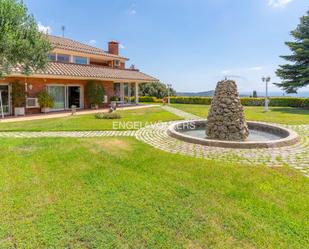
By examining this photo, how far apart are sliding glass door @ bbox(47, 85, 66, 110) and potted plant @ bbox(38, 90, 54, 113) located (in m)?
1.41

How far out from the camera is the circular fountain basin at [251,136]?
8.48m

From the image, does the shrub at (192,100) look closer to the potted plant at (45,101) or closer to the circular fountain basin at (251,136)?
the potted plant at (45,101)

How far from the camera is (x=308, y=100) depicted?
30719 millimetres

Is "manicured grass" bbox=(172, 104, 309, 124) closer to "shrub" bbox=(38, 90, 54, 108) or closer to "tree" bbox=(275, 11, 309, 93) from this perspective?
"tree" bbox=(275, 11, 309, 93)

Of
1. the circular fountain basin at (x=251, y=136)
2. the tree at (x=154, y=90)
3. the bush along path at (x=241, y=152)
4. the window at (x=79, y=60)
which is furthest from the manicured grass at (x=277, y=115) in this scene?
the tree at (x=154, y=90)

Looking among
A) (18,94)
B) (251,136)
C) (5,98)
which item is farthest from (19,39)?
(5,98)

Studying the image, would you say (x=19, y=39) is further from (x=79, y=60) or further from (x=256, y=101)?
(x=256, y=101)

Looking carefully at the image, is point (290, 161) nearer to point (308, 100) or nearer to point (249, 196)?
point (249, 196)

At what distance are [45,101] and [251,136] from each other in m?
16.6

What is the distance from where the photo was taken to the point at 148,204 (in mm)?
4336

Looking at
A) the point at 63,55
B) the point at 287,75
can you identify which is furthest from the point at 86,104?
the point at 287,75

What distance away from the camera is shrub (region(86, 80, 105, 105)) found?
23.8 meters

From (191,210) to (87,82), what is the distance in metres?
22.0

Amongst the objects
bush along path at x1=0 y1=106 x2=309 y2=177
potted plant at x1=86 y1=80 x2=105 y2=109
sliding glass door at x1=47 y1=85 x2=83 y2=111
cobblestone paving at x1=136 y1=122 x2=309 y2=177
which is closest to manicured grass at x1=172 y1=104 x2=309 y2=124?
bush along path at x1=0 y1=106 x2=309 y2=177
